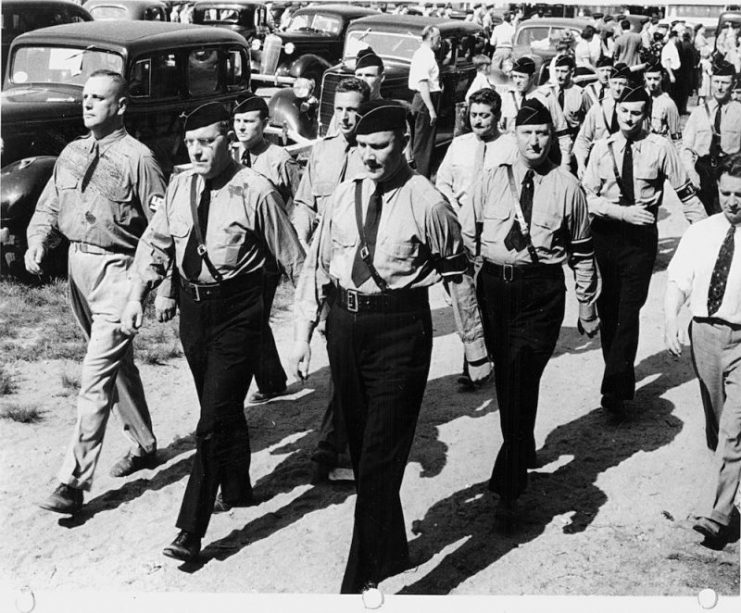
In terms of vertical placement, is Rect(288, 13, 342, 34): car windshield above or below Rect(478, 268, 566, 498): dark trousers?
above

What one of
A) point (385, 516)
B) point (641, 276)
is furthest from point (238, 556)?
point (641, 276)

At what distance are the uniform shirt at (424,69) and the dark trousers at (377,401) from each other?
934 cm

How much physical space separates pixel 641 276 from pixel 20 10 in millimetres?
9439

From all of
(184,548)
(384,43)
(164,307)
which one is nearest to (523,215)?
(164,307)

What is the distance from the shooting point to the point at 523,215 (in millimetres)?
5055

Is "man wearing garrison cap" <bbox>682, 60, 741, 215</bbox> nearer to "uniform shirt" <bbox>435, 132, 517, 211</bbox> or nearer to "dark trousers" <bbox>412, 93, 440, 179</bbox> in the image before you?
"uniform shirt" <bbox>435, 132, 517, 211</bbox>

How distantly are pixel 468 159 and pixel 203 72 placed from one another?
4.89m

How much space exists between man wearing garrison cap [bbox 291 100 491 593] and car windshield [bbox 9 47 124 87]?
6302 mm

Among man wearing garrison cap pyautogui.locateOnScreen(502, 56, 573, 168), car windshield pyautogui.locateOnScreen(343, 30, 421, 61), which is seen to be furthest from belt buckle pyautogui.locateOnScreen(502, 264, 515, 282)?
car windshield pyautogui.locateOnScreen(343, 30, 421, 61)

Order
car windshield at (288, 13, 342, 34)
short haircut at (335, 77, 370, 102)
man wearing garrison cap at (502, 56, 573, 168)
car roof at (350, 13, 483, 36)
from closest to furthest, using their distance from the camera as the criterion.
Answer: short haircut at (335, 77, 370, 102) < man wearing garrison cap at (502, 56, 573, 168) < car roof at (350, 13, 483, 36) < car windshield at (288, 13, 342, 34)

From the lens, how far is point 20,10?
12602mm

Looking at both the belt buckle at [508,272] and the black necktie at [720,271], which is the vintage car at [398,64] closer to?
the belt buckle at [508,272]

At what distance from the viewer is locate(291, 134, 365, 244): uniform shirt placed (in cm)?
591

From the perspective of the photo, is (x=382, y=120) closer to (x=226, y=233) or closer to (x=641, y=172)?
(x=226, y=233)
